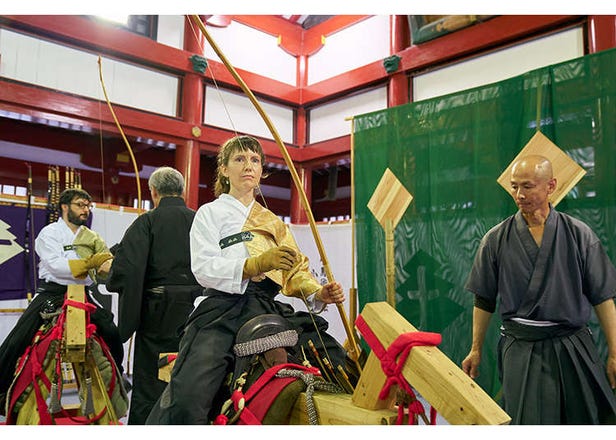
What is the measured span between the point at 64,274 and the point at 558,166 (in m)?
2.25

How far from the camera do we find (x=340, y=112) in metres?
4.32

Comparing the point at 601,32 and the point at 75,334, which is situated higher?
the point at 601,32

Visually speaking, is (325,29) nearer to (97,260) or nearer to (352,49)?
(352,49)

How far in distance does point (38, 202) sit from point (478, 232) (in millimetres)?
2976

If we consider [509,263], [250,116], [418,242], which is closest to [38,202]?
[250,116]

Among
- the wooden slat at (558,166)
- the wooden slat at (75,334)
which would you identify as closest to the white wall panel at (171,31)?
the wooden slat at (75,334)

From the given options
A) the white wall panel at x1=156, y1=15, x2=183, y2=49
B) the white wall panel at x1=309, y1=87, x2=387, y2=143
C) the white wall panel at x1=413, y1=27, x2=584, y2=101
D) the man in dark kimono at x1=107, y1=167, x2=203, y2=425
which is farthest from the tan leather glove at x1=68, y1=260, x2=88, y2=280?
the white wall panel at x1=413, y1=27, x2=584, y2=101

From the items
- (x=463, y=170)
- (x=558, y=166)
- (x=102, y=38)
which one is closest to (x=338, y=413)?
(x=558, y=166)

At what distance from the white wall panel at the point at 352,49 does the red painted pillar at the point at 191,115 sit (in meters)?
1.13

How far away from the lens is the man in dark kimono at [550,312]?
1.35m

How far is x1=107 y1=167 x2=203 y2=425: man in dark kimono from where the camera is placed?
1808mm
